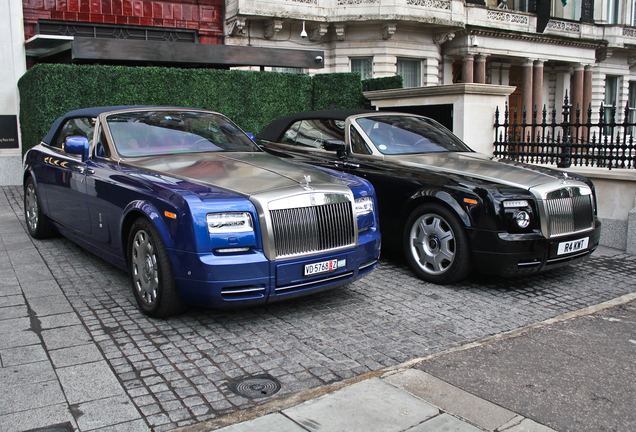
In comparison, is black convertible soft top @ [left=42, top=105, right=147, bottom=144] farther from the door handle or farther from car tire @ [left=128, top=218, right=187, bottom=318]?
car tire @ [left=128, top=218, right=187, bottom=318]

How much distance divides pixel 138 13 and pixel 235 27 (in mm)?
3559

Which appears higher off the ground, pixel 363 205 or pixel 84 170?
pixel 84 170

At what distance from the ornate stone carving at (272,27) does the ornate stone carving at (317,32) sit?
1668 mm

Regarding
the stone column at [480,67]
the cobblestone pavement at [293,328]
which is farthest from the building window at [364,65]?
the cobblestone pavement at [293,328]

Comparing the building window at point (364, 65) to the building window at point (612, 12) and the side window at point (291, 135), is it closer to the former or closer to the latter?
the side window at point (291, 135)

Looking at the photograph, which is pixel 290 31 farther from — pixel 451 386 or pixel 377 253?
pixel 451 386

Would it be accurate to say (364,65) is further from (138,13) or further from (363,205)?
(363,205)

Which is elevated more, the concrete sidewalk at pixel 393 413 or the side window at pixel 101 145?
the side window at pixel 101 145

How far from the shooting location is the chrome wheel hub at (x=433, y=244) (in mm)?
5914

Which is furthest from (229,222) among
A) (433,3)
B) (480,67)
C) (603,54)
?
(603,54)

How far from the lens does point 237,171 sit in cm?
509

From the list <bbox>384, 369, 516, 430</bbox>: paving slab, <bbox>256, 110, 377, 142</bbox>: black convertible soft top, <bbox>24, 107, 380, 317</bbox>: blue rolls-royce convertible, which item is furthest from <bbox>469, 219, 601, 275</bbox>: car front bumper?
<bbox>256, 110, 377, 142</bbox>: black convertible soft top

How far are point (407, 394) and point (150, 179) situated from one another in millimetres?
2742

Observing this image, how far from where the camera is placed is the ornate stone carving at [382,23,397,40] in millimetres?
24047
